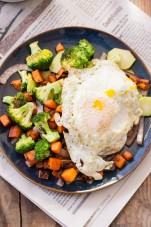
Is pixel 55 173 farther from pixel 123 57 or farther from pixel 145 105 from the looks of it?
pixel 123 57

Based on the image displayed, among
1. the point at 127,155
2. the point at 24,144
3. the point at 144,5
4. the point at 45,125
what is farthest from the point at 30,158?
the point at 144,5

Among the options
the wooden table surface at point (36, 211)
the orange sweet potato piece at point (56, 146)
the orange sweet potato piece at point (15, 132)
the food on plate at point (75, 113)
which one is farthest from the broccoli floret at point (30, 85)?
the wooden table surface at point (36, 211)

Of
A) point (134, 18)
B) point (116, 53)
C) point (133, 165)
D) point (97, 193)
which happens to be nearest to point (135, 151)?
point (133, 165)

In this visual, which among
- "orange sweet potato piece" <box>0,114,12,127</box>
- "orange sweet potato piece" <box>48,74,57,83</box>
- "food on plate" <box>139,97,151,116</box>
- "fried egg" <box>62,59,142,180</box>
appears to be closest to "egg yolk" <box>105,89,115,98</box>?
"fried egg" <box>62,59,142,180</box>

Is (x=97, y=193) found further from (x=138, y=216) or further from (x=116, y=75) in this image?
(x=116, y=75)

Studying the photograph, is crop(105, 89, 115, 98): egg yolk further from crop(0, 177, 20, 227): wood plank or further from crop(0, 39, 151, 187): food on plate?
crop(0, 177, 20, 227): wood plank
